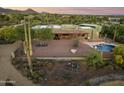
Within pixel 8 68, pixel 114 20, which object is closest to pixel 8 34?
pixel 8 68

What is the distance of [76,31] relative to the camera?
3221 mm

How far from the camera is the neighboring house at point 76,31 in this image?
126 inches

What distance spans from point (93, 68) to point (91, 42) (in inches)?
9.9

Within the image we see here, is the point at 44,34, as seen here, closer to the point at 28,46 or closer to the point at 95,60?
the point at 28,46

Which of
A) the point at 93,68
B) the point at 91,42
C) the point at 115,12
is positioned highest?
the point at 115,12

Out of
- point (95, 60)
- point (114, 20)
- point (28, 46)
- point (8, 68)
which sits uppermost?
point (114, 20)

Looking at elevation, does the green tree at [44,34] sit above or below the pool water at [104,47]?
above

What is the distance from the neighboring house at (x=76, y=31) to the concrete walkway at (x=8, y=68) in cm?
Answer: 32

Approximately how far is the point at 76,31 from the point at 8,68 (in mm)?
753

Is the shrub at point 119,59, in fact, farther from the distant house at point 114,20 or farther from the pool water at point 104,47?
the distant house at point 114,20

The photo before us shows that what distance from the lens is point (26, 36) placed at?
10.5ft

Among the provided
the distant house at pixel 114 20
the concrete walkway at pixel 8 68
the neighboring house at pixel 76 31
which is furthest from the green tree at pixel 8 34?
the distant house at pixel 114 20
